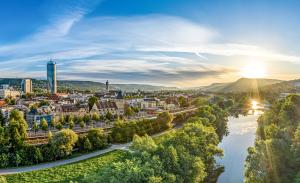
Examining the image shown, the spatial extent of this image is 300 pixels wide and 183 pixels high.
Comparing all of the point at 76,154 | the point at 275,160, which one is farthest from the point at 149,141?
the point at 76,154

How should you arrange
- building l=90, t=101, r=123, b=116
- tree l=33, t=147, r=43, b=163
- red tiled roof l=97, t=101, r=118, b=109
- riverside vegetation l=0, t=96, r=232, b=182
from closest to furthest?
riverside vegetation l=0, t=96, r=232, b=182 < tree l=33, t=147, r=43, b=163 < building l=90, t=101, r=123, b=116 < red tiled roof l=97, t=101, r=118, b=109

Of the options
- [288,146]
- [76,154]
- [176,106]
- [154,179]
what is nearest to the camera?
[154,179]

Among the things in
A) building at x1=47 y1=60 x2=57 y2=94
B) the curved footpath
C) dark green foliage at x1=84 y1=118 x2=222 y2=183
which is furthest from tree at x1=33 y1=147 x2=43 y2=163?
building at x1=47 y1=60 x2=57 y2=94

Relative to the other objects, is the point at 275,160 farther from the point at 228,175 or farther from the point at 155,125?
the point at 155,125

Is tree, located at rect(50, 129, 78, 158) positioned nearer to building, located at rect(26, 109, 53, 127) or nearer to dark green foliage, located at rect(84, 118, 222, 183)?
dark green foliage, located at rect(84, 118, 222, 183)

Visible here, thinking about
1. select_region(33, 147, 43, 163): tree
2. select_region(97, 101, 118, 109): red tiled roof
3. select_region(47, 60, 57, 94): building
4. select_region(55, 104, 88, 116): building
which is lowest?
select_region(33, 147, 43, 163): tree

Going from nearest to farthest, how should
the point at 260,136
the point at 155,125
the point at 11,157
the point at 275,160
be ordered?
the point at 275,160
the point at 11,157
the point at 260,136
the point at 155,125

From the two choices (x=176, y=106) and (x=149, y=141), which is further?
(x=176, y=106)
